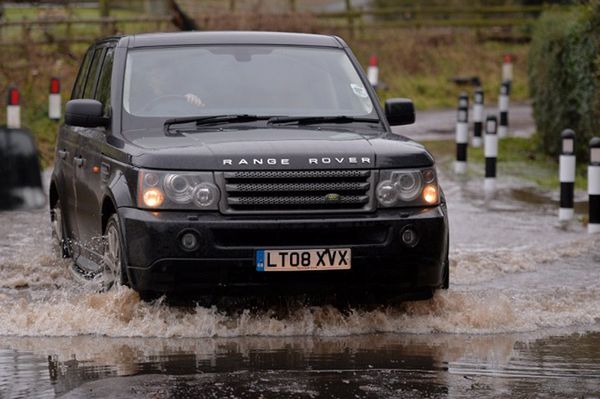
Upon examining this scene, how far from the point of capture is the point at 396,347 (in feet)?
27.8

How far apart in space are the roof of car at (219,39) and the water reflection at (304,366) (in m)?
2.59

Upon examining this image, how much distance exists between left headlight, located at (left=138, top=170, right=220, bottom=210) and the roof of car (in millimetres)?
1994

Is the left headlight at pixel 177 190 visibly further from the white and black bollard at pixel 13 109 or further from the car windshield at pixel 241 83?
the white and black bollard at pixel 13 109

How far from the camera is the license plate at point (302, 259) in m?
8.60

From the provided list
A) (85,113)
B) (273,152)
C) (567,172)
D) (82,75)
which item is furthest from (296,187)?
(567,172)

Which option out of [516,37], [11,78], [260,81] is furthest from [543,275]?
[516,37]

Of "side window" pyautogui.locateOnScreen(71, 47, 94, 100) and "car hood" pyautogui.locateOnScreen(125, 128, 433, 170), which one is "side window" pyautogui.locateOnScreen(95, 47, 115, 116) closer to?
"side window" pyautogui.locateOnScreen(71, 47, 94, 100)

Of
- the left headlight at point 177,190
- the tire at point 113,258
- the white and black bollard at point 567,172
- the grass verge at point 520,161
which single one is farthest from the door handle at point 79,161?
the grass verge at point 520,161

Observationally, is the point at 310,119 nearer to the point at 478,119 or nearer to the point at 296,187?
the point at 296,187

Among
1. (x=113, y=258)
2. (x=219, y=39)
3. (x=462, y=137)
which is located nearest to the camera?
(x=113, y=258)

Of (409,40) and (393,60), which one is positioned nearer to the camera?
(393,60)

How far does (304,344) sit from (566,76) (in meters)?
13.6

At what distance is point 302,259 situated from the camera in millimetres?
8641

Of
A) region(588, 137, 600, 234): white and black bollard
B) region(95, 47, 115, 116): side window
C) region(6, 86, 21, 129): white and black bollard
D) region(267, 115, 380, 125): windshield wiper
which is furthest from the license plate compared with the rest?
region(6, 86, 21, 129): white and black bollard
